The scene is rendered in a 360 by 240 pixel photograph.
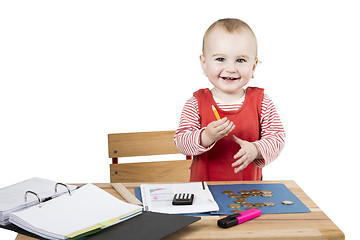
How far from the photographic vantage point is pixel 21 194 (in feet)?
6.22

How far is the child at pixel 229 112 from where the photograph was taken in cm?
235

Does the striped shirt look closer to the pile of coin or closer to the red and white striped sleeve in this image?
the red and white striped sleeve

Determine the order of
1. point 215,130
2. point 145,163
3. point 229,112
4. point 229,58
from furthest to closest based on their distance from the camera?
point 145,163, point 229,112, point 229,58, point 215,130

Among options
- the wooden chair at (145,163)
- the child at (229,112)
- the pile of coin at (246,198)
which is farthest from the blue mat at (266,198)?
the wooden chair at (145,163)

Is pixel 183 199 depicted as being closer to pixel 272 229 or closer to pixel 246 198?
pixel 246 198

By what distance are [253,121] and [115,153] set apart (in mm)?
869

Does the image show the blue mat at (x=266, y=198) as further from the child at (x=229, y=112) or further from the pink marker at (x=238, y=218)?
the child at (x=229, y=112)

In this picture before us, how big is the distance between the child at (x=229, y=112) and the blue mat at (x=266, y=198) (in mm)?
176

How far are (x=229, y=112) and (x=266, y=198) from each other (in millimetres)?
637

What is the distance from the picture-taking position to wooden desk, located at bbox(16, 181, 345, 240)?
1.61m

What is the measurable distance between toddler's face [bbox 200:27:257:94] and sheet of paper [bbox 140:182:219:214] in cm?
59

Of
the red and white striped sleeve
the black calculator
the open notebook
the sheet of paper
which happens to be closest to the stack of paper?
the open notebook

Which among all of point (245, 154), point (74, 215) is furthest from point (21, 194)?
point (245, 154)

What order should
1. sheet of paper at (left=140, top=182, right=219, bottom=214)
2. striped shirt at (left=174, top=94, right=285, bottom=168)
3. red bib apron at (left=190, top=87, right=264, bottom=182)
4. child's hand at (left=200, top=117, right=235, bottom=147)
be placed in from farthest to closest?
red bib apron at (left=190, top=87, right=264, bottom=182) → striped shirt at (left=174, top=94, right=285, bottom=168) → child's hand at (left=200, top=117, right=235, bottom=147) → sheet of paper at (left=140, top=182, right=219, bottom=214)
